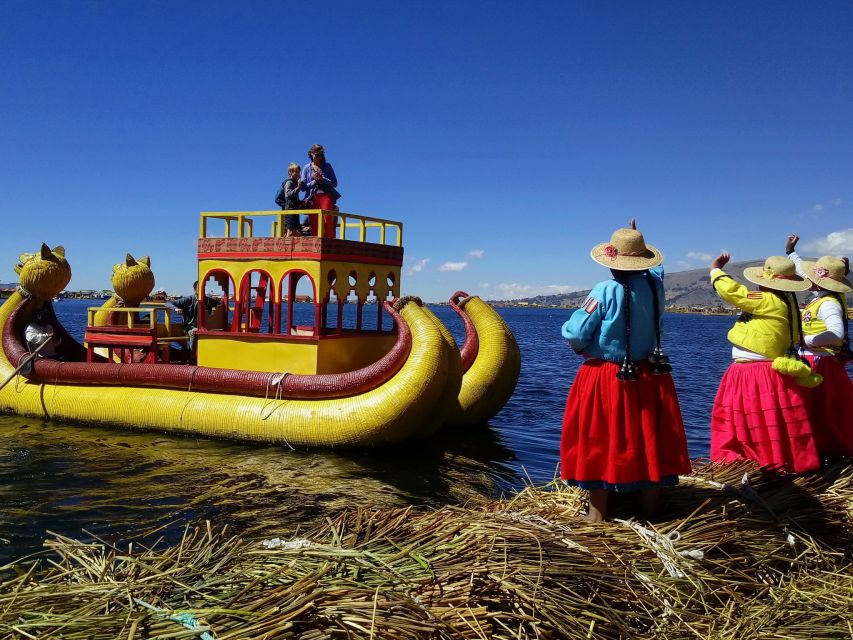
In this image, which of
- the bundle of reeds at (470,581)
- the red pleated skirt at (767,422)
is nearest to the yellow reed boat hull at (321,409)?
the red pleated skirt at (767,422)

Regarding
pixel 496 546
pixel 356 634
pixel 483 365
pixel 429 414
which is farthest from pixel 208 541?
pixel 483 365

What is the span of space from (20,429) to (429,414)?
710 cm

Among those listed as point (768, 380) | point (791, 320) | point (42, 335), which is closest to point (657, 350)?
point (768, 380)

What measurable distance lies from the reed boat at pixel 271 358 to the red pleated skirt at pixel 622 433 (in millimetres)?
5600

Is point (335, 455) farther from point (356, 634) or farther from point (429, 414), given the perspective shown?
point (356, 634)

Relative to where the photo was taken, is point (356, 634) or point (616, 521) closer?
point (356, 634)

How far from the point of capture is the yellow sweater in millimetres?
5273

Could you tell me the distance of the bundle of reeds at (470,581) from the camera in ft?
9.21

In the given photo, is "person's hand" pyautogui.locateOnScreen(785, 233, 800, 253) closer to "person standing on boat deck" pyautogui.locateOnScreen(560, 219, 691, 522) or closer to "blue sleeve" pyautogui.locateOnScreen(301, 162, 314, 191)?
"person standing on boat deck" pyautogui.locateOnScreen(560, 219, 691, 522)

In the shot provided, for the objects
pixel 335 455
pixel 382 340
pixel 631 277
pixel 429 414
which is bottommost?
pixel 335 455

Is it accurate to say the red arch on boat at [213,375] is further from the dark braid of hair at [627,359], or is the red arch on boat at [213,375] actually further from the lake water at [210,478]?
the dark braid of hair at [627,359]

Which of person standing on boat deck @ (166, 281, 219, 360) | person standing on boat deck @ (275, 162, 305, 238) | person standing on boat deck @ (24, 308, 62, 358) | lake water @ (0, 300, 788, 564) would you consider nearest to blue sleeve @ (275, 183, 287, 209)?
person standing on boat deck @ (275, 162, 305, 238)

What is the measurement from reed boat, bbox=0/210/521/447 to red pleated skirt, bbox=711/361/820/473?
16.2 feet

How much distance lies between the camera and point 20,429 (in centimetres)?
1170
